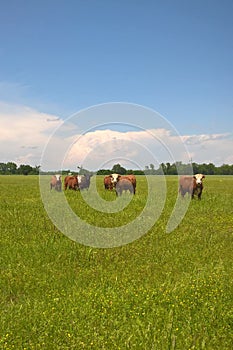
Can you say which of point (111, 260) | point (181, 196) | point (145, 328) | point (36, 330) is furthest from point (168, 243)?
point (181, 196)

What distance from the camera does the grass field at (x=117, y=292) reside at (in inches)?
224

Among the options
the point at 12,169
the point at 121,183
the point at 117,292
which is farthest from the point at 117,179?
the point at 12,169

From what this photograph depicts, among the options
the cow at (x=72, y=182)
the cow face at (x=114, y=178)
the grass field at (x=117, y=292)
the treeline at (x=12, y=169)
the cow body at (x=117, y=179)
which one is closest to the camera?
the grass field at (x=117, y=292)

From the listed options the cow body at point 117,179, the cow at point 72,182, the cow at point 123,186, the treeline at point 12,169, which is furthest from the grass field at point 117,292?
the treeline at point 12,169

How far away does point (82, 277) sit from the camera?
27.4ft

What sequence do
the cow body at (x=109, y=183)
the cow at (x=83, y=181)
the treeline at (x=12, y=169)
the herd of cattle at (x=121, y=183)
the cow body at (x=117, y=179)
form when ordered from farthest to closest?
the treeline at (x=12, y=169)
the cow at (x=83, y=181)
the cow body at (x=109, y=183)
the cow body at (x=117, y=179)
the herd of cattle at (x=121, y=183)

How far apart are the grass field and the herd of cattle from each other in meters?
10.8

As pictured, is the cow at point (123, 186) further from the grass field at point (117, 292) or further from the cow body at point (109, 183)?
the grass field at point (117, 292)

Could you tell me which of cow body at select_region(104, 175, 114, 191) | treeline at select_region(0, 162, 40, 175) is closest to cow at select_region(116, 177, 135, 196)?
cow body at select_region(104, 175, 114, 191)

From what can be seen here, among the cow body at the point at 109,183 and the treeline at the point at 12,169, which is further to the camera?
the treeline at the point at 12,169

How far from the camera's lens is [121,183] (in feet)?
81.7

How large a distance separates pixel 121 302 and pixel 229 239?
6507mm

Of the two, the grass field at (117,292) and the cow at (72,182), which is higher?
the cow at (72,182)

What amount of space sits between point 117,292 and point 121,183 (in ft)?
58.0
